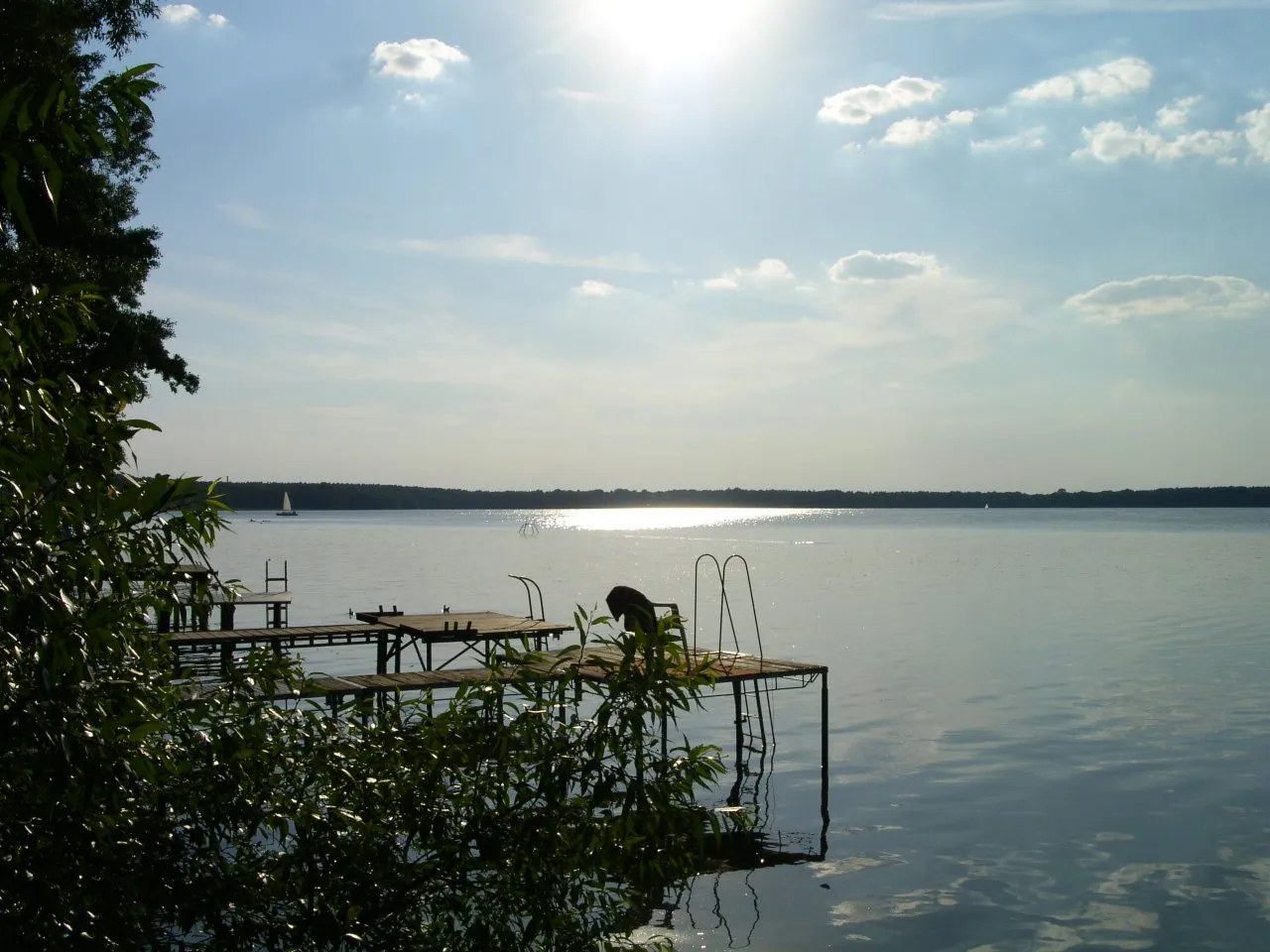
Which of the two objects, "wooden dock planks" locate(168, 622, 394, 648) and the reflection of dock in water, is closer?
the reflection of dock in water

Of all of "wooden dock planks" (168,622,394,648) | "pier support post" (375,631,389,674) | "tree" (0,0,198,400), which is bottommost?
"pier support post" (375,631,389,674)

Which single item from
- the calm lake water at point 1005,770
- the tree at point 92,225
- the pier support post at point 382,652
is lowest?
the calm lake water at point 1005,770

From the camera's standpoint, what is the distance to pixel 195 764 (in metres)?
5.34

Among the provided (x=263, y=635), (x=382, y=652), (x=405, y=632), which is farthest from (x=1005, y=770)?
(x=263, y=635)

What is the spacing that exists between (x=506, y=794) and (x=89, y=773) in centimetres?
217

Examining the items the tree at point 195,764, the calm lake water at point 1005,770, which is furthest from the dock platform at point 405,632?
the tree at point 195,764

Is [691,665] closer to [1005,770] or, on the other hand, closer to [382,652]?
[1005,770]

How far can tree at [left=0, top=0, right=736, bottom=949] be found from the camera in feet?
13.2

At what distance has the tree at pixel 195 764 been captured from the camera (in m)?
4.02

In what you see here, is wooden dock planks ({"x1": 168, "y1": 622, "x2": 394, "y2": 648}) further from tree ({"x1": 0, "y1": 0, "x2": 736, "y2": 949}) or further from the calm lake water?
tree ({"x1": 0, "y1": 0, "x2": 736, "y2": 949})

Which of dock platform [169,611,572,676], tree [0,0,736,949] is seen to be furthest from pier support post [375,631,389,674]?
tree [0,0,736,949]

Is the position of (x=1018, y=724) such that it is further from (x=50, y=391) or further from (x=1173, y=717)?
(x=50, y=391)

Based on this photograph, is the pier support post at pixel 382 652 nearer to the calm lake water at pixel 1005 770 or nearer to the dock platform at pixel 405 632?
the dock platform at pixel 405 632

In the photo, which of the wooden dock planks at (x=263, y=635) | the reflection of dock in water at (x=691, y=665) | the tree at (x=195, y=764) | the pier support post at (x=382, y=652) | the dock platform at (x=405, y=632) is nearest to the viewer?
the tree at (x=195, y=764)
